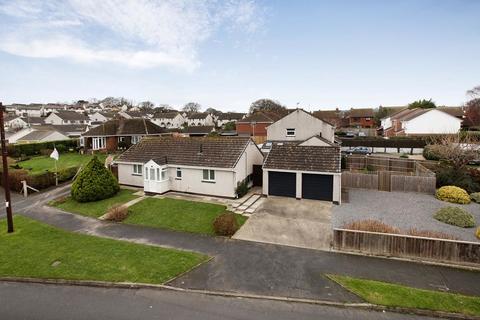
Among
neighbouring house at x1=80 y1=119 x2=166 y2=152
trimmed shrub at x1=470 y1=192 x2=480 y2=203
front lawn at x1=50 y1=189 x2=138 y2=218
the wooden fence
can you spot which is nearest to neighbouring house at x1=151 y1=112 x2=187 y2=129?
neighbouring house at x1=80 y1=119 x2=166 y2=152

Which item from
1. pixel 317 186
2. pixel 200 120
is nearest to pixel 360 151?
pixel 317 186

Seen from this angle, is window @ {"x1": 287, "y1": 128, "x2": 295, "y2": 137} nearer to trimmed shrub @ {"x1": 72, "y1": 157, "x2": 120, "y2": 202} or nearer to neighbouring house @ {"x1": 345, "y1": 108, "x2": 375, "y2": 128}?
trimmed shrub @ {"x1": 72, "y1": 157, "x2": 120, "y2": 202}

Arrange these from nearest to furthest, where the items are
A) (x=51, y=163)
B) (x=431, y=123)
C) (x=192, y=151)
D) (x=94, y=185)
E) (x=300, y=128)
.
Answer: (x=94, y=185) → (x=192, y=151) → (x=51, y=163) → (x=300, y=128) → (x=431, y=123)

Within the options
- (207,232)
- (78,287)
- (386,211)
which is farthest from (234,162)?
(78,287)

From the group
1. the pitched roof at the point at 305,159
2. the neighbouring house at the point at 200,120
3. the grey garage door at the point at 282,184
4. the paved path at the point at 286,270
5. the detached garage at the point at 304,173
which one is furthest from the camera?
the neighbouring house at the point at 200,120

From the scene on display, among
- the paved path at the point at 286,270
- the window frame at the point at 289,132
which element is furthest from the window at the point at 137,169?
the window frame at the point at 289,132

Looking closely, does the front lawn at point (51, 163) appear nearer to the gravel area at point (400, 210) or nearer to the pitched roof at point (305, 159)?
the pitched roof at point (305, 159)

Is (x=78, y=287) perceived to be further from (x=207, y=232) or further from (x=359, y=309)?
(x=359, y=309)

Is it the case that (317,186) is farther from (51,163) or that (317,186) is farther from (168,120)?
(168,120)
